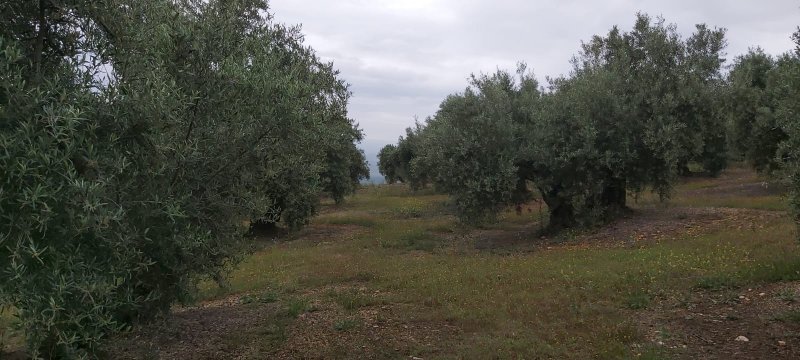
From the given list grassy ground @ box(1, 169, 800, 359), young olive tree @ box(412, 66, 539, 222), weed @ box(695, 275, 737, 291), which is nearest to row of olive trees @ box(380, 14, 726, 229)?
young olive tree @ box(412, 66, 539, 222)

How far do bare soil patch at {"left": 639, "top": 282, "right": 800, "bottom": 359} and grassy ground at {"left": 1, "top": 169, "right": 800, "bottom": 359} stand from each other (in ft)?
0.33

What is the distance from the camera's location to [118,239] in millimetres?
5172

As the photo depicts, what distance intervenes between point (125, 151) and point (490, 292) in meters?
8.38

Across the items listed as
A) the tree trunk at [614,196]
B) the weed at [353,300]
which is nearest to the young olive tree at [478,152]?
the tree trunk at [614,196]

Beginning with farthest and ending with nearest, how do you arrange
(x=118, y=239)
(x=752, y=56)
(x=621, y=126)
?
(x=752, y=56) → (x=621, y=126) → (x=118, y=239)

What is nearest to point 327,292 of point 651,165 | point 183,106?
point 183,106

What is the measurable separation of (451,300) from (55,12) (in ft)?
28.5

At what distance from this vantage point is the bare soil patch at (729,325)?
767cm

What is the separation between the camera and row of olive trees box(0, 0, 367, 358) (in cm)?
453

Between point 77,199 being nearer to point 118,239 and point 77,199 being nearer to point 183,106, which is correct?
point 118,239

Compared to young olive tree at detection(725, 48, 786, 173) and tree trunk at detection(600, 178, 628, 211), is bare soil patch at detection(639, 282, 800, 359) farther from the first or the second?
young olive tree at detection(725, 48, 786, 173)

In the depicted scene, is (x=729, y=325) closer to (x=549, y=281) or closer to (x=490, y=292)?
(x=549, y=281)

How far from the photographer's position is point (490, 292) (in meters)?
11.6

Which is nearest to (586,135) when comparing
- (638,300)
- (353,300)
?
(638,300)
